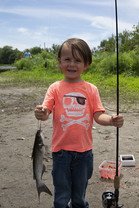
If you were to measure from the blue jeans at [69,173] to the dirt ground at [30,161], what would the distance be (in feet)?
2.49

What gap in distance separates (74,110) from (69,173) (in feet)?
1.75

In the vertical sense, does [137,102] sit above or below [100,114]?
below

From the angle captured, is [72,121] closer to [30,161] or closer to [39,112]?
[39,112]

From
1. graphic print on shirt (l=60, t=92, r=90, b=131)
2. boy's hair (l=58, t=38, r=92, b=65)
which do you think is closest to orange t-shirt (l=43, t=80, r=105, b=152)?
graphic print on shirt (l=60, t=92, r=90, b=131)

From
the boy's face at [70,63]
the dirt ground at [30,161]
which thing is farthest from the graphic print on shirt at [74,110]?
the dirt ground at [30,161]

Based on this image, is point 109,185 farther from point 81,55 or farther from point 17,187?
point 81,55

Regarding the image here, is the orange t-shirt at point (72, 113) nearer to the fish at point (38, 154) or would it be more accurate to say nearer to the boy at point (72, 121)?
the boy at point (72, 121)

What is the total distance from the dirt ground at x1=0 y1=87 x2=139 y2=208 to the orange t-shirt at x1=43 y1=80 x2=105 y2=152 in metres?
1.12

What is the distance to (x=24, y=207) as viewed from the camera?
2803 mm

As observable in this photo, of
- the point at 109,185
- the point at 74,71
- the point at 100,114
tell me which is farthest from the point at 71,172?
the point at 109,185

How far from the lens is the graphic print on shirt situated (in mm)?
2080

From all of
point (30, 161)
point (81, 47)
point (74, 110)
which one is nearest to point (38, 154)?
point (74, 110)

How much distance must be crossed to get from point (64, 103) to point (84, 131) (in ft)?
0.95

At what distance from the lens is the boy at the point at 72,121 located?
2080 mm
